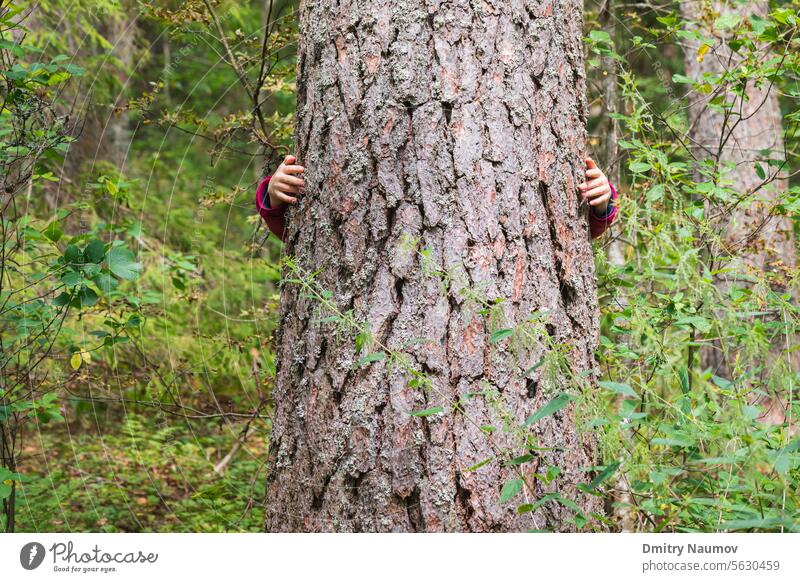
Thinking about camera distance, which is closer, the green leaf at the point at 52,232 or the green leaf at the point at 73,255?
the green leaf at the point at 73,255

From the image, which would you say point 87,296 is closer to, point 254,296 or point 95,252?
point 95,252

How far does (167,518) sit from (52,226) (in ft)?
7.85

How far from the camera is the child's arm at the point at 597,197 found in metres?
2.22

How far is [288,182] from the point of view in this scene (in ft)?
7.23

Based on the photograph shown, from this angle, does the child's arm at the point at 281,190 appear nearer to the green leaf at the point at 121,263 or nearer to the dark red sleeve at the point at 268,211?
the dark red sleeve at the point at 268,211

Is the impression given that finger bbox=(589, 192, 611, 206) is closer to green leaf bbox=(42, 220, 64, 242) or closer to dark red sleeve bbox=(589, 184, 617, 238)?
dark red sleeve bbox=(589, 184, 617, 238)

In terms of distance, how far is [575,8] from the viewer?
2.24m

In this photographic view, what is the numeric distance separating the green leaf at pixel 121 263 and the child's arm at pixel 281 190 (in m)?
0.58

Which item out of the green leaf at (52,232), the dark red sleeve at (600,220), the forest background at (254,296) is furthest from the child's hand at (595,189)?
the green leaf at (52,232)

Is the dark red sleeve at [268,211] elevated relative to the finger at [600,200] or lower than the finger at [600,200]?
elevated
